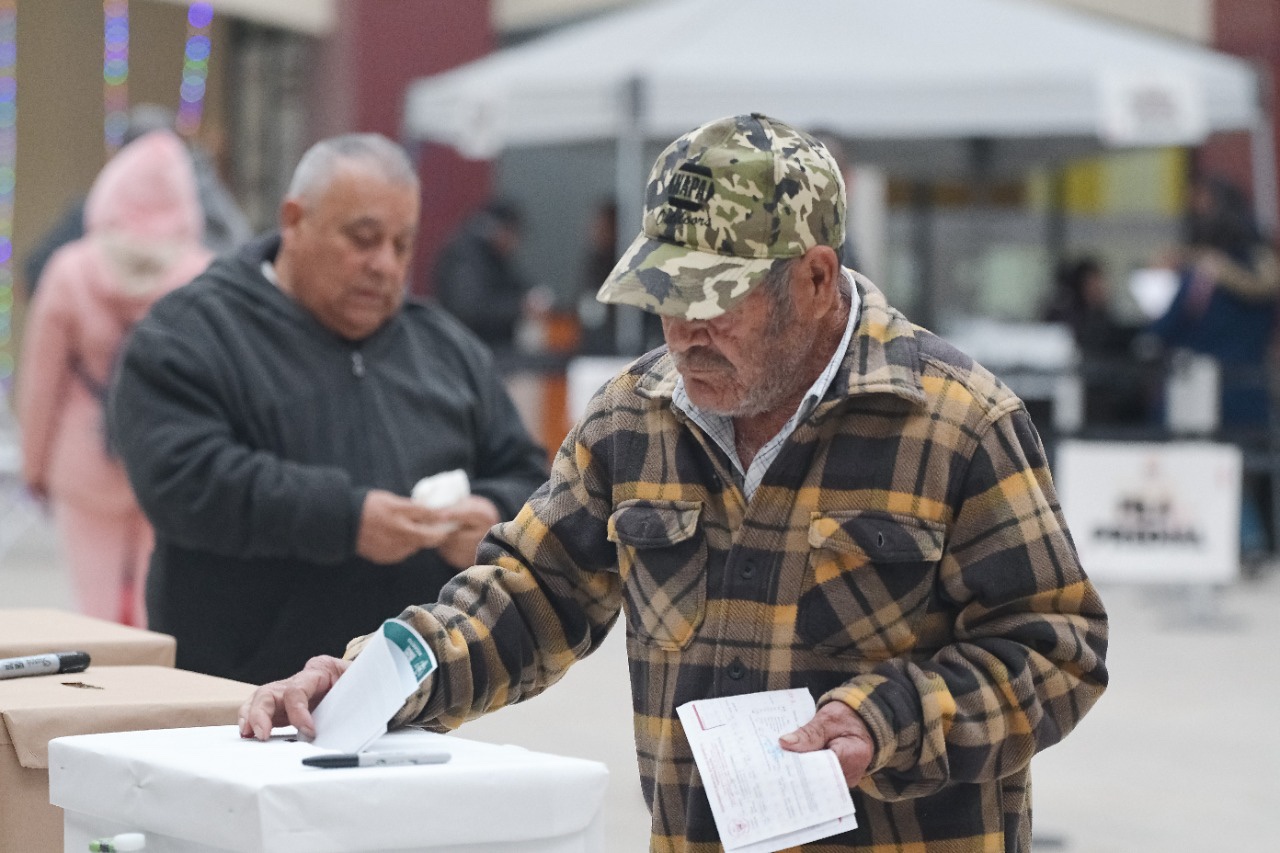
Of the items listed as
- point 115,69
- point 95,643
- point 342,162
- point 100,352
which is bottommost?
point 95,643

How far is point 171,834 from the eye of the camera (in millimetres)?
2219

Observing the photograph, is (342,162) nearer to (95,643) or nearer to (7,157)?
(95,643)

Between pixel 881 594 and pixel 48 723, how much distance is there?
116cm

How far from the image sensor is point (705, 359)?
2400 mm

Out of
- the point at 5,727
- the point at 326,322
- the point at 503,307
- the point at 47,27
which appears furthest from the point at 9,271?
the point at 5,727

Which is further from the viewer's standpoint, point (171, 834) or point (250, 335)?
point (250, 335)


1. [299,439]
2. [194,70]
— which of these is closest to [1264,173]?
[194,70]

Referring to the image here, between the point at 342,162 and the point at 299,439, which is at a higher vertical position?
the point at 342,162

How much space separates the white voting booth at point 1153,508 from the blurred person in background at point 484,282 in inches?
170

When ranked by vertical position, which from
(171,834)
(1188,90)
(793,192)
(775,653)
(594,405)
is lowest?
(171,834)

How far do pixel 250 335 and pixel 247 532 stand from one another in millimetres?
417

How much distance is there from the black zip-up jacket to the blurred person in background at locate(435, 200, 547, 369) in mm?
7936

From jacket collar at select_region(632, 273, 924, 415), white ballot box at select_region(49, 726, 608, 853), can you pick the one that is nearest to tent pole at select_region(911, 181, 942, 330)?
jacket collar at select_region(632, 273, 924, 415)

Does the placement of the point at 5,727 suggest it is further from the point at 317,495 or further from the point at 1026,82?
the point at 1026,82
